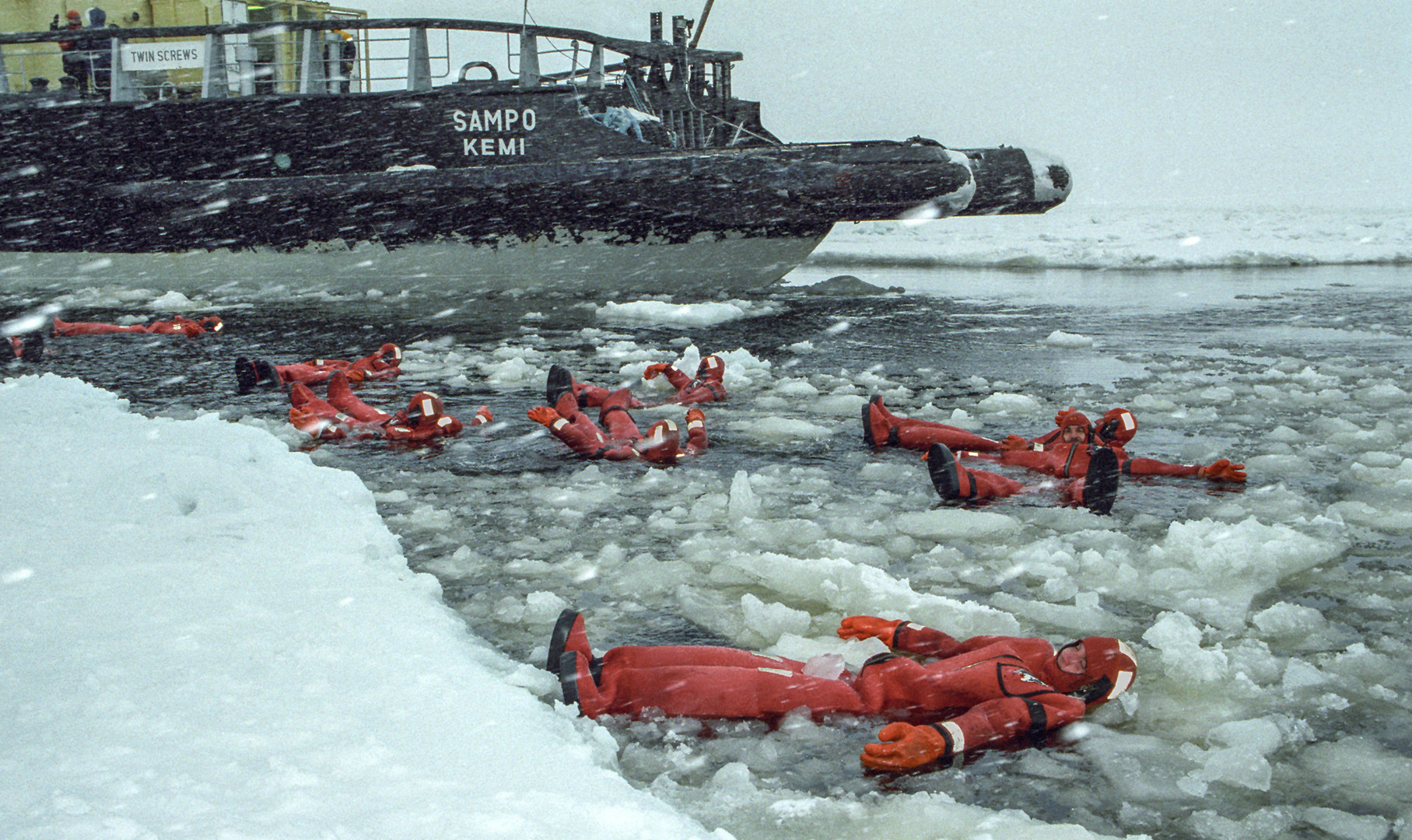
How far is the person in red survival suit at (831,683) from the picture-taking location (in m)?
2.27

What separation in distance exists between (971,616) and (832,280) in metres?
9.92

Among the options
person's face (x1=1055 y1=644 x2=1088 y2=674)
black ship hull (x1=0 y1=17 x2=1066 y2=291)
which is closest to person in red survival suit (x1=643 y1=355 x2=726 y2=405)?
person's face (x1=1055 y1=644 x2=1088 y2=674)

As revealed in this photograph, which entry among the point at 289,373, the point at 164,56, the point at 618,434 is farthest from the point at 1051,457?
the point at 164,56

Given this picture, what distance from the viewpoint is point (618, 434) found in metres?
4.68

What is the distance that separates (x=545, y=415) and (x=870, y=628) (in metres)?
2.42

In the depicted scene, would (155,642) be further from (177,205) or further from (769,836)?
(177,205)

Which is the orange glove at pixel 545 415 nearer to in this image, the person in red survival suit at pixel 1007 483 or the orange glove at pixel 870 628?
the person in red survival suit at pixel 1007 483

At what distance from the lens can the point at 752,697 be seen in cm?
229

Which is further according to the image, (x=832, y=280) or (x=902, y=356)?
(x=832, y=280)

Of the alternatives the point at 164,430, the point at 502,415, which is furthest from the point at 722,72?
the point at 164,430

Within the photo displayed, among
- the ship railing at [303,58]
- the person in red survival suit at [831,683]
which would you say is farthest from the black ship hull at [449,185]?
the person in red survival suit at [831,683]

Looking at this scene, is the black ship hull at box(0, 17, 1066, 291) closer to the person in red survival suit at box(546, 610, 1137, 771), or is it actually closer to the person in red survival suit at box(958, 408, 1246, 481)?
the person in red survival suit at box(958, 408, 1246, 481)

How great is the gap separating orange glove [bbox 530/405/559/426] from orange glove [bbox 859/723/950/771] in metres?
2.82

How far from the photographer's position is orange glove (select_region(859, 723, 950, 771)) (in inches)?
79.6
